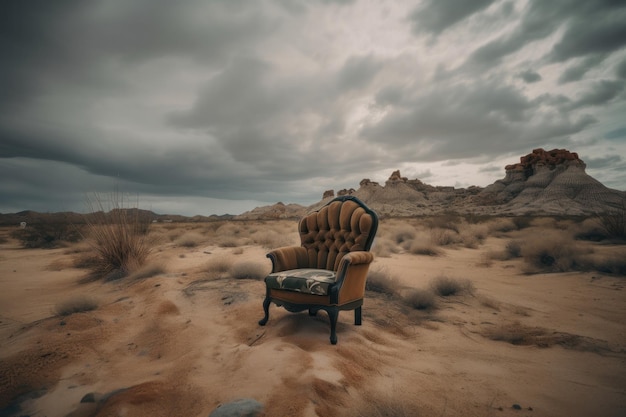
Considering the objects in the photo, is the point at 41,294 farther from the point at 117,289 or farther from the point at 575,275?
the point at 575,275

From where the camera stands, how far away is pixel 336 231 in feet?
14.5

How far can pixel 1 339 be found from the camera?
138 inches

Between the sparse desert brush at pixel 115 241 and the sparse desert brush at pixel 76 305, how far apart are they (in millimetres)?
2081

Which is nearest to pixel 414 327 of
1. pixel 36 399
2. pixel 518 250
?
pixel 36 399

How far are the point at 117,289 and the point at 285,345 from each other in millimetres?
4432

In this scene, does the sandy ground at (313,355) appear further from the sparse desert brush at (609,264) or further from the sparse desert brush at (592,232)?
the sparse desert brush at (592,232)

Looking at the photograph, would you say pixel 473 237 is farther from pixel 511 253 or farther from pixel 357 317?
pixel 357 317

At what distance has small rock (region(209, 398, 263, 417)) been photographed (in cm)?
191

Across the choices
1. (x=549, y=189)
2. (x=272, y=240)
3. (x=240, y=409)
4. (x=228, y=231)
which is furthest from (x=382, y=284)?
(x=549, y=189)

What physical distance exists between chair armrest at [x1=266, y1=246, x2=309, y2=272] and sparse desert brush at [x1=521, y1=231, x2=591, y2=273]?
18.6 ft

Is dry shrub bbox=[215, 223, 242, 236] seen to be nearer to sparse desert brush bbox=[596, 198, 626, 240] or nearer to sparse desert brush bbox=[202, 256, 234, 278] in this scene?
sparse desert brush bbox=[202, 256, 234, 278]

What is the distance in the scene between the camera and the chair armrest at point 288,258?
4.14 metres

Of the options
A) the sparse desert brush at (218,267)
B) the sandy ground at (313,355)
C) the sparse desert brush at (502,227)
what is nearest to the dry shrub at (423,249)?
the sandy ground at (313,355)

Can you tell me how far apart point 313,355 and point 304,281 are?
3.05 feet
